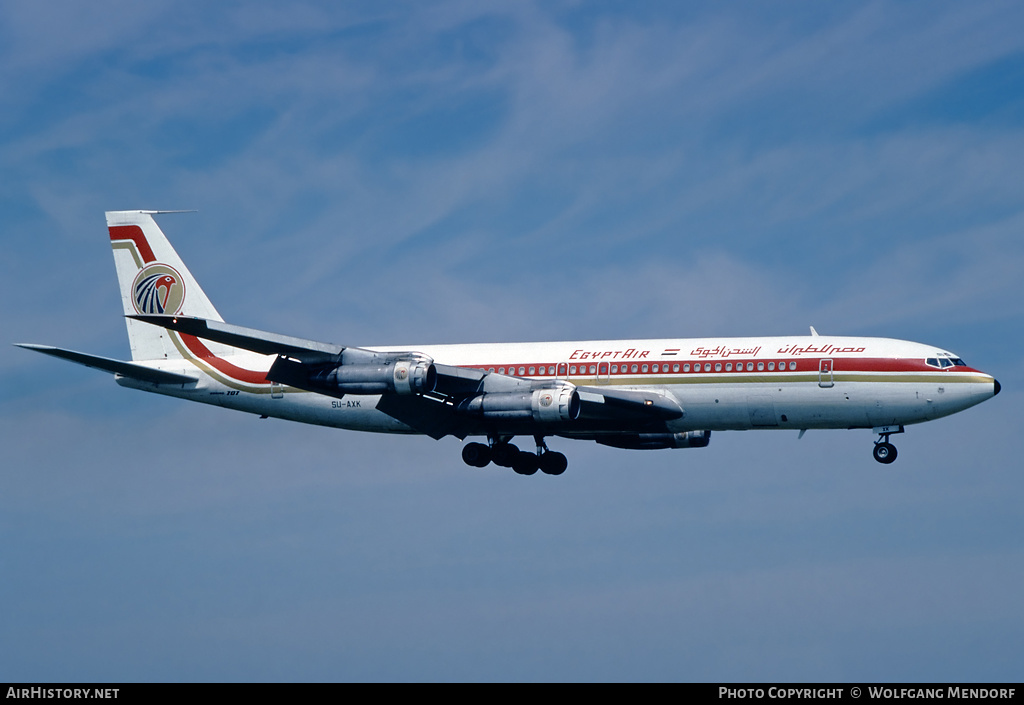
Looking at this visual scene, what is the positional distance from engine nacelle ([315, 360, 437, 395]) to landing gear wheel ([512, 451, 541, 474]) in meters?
9.69

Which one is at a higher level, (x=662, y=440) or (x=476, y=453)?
(x=662, y=440)

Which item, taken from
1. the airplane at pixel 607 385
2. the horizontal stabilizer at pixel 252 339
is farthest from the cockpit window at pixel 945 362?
the horizontal stabilizer at pixel 252 339

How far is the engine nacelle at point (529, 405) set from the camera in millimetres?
61344

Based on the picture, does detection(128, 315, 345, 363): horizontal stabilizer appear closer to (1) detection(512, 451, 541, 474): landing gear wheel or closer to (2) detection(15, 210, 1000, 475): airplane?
(2) detection(15, 210, 1000, 475): airplane

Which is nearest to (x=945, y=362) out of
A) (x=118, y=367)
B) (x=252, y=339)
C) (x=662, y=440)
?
(x=662, y=440)

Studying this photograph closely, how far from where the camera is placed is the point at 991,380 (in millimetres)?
61250

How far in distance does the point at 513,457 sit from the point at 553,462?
2249 mm

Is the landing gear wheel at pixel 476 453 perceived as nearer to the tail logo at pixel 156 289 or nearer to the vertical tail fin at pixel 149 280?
the vertical tail fin at pixel 149 280

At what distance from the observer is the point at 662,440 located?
229ft

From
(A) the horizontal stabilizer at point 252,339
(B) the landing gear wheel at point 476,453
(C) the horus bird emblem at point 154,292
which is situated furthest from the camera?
(C) the horus bird emblem at point 154,292

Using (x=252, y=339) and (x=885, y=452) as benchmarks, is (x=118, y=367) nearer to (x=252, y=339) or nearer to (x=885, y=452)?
(x=252, y=339)

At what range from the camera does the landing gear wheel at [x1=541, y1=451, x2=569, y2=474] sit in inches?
2771

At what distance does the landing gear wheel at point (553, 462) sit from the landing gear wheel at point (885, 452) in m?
16.3

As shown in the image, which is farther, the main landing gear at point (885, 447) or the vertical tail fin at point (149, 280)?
the vertical tail fin at point (149, 280)
